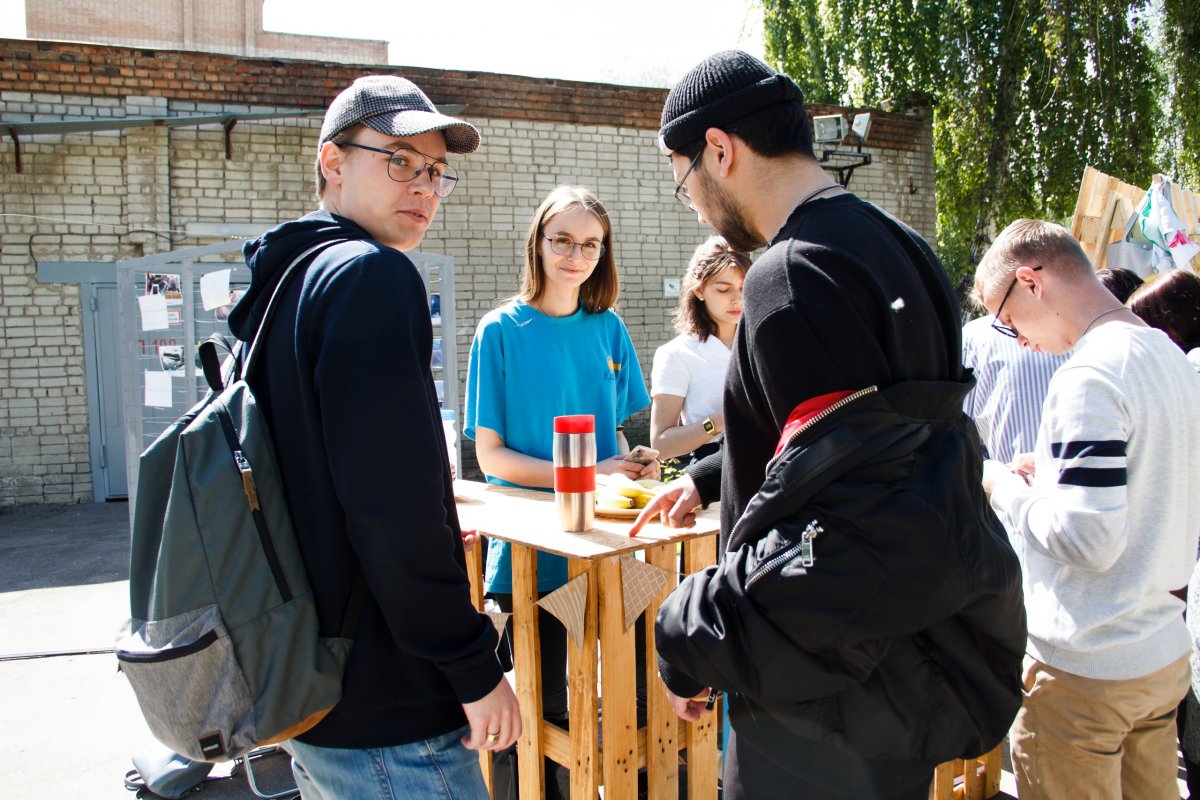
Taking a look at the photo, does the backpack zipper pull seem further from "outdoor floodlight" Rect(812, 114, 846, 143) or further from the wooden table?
"outdoor floodlight" Rect(812, 114, 846, 143)

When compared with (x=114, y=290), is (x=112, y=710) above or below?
below

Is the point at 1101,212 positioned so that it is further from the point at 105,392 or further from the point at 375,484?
the point at 105,392

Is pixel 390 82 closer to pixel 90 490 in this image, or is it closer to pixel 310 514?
pixel 310 514

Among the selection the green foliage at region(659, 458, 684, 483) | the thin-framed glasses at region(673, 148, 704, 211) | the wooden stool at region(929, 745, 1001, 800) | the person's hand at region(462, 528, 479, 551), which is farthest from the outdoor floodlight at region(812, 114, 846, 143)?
the thin-framed glasses at region(673, 148, 704, 211)

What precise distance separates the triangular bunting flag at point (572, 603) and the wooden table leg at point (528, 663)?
148 millimetres

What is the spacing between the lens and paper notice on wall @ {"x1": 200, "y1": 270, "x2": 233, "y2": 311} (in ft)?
16.1

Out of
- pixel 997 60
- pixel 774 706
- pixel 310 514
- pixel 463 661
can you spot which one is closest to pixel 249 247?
pixel 310 514

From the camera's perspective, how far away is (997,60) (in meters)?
12.4

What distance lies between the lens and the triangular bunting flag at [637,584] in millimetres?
2281

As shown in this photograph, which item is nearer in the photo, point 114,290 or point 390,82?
point 390,82

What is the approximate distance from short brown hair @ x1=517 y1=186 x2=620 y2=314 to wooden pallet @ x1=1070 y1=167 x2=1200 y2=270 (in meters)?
2.98

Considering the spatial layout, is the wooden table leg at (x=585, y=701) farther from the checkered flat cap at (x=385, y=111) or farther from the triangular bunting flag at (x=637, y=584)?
the checkered flat cap at (x=385, y=111)

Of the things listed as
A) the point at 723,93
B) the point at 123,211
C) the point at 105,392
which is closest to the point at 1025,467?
the point at 723,93

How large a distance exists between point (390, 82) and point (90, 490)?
9.73 m
